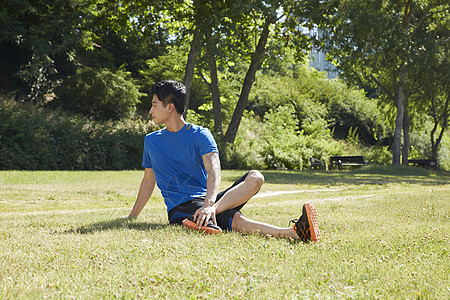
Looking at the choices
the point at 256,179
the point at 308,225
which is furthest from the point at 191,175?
the point at 308,225

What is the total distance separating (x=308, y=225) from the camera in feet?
14.6

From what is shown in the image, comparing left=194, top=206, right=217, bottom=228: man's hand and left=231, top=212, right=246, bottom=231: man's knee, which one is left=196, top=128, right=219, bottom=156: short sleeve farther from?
left=231, top=212, right=246, bottom=231: man's knee

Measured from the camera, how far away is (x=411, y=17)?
2602cm

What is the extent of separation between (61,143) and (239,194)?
16.1 metres

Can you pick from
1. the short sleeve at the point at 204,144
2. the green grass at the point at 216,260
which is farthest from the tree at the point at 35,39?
the short sleeve at the point at 204,144

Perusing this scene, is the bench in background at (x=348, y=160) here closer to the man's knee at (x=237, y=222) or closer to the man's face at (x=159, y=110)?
the man's knee at (x=237, y=222)

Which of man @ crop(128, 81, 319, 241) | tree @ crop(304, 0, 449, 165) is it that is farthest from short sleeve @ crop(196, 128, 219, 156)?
tree @ crop(304, 0, 449, 165)

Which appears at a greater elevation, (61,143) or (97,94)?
(97,94)

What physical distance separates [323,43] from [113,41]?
15.2 meters

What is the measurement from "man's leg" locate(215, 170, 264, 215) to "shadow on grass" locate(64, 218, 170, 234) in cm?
77

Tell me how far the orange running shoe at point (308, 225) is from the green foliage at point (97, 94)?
21.8 m

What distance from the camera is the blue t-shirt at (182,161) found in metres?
5.11

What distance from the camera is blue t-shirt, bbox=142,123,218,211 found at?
511 centimetres

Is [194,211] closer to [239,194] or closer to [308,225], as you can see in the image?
[239,194]
